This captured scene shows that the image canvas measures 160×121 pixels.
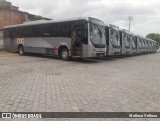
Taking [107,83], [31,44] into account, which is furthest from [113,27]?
[107,83]

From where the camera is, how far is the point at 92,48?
14312 mm

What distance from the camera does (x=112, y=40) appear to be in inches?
731

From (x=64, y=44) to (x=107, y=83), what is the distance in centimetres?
852

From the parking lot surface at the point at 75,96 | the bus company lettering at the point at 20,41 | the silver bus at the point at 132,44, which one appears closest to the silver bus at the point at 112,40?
the silver bus at the point at 132,44

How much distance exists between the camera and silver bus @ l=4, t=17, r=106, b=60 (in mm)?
14234

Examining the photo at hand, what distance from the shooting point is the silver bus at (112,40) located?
58.8ft

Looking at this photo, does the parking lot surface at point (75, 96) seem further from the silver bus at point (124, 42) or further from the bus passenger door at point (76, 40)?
the silver bus at point (124, 42)

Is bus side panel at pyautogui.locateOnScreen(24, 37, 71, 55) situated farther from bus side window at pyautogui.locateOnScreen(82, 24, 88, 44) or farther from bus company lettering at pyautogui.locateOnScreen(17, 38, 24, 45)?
bus side window at pyautogui.locateOnScreen(82, 24, 88, 44)

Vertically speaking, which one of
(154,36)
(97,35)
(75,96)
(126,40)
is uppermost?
(154,36)

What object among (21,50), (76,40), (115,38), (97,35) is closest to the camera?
(76,40)

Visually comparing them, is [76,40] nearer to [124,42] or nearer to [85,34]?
[85,34]

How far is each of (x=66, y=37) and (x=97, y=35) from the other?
243 cm

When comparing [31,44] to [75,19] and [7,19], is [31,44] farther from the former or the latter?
[7,19]

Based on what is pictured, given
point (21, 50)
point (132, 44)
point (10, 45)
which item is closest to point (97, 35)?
point (21, 50)
